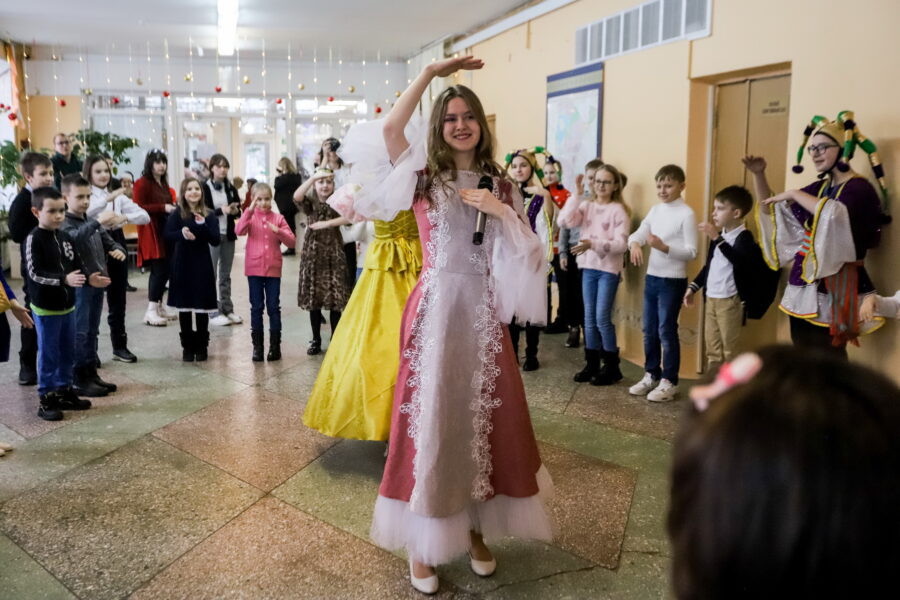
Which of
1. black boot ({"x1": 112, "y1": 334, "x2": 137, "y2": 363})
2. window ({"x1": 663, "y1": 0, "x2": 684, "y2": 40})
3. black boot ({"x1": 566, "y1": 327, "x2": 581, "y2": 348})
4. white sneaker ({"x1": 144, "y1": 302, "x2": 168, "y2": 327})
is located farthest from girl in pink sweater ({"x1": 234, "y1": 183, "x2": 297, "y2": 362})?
window ({"x1": 663, "y1": 0, "x2": 684, "y2": 40})

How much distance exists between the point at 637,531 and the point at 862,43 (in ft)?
8.57

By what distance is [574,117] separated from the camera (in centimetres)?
580

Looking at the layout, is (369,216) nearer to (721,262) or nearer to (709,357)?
(721,262)

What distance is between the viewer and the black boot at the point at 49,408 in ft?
12.0

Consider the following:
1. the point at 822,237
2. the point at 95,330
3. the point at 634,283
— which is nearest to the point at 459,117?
the point at 822,237

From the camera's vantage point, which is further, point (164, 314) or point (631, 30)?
point (164, 314)

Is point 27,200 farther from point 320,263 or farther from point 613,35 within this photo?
point 613,35

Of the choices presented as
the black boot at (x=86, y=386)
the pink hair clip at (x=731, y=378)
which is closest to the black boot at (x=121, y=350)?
the black boot at (x=86, y=386)

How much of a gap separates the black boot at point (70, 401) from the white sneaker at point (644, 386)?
10.3ft

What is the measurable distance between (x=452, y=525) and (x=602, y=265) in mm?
2596

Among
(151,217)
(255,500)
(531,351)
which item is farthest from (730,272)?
(151,217)

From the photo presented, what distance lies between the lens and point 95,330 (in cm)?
425

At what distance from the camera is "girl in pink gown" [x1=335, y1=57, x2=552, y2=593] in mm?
2129

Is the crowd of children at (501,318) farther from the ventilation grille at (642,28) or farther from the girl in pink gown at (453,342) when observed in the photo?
the ventilation grille at (642,28)
